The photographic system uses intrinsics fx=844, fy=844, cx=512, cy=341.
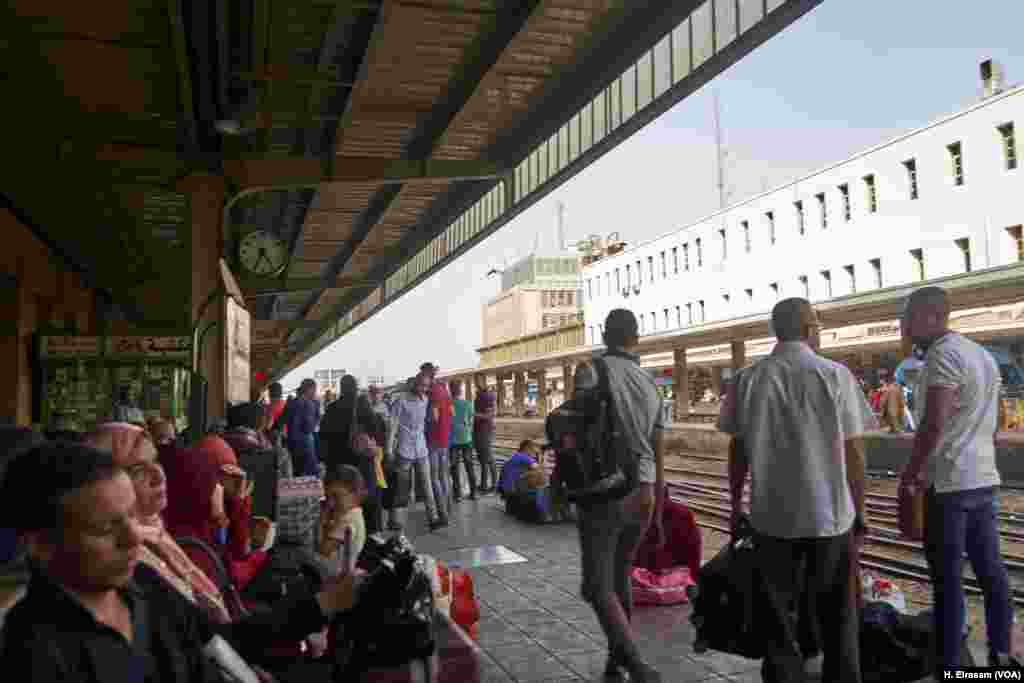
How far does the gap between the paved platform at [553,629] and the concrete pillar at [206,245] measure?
4.67 m

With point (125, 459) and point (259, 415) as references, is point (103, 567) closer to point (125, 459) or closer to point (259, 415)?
point (125, 459)

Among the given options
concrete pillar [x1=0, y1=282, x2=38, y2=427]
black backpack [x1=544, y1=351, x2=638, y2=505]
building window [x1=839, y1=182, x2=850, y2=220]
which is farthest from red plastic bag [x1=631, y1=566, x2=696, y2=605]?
building window [x1=839, y1=182, x2=850, y2=220]

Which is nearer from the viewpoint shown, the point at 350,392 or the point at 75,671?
the point at 75,671

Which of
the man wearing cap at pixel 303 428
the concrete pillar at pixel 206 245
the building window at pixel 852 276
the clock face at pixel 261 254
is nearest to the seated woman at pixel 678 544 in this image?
the man wearing cap at pixel 303 428

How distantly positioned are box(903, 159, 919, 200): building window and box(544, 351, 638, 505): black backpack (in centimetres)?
3517

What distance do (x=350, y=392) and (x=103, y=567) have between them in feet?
23.5

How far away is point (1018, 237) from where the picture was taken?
1196 inches

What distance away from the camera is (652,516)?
4.11 m

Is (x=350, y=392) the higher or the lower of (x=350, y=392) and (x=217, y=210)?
the lower

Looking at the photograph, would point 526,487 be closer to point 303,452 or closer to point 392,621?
point 303,452

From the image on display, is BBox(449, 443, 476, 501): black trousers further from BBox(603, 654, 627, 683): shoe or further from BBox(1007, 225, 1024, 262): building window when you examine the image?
BBox(1007, 225, 1024, 262): building window

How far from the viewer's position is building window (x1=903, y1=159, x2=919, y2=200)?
114ft

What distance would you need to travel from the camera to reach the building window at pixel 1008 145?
2997 cm

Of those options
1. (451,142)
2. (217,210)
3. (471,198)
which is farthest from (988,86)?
(217,210)
